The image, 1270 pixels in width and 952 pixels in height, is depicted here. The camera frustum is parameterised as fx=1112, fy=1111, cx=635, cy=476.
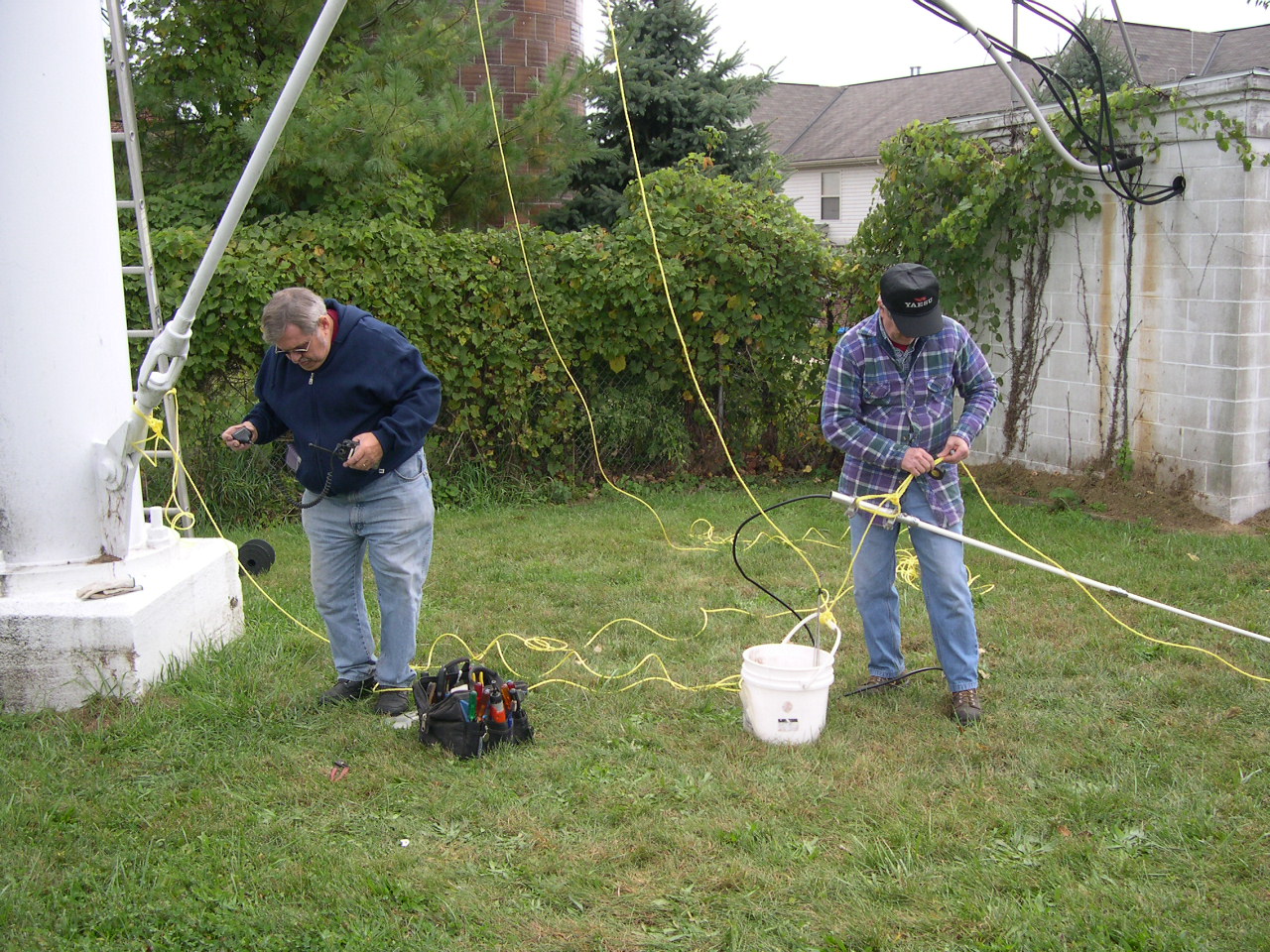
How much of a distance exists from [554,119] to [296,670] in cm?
604

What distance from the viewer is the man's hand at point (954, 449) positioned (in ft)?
13.6

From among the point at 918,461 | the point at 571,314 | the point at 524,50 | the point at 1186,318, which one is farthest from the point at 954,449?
the point at 524,50

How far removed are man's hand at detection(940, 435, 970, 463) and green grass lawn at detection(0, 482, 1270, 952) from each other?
1.03 m

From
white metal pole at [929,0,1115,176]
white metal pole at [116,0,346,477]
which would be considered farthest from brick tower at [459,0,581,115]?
white metal pole at [116,0,346,477]

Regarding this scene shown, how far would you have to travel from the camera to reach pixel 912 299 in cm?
Result: 406

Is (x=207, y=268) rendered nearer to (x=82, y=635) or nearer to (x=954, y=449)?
(x=82, y=635)

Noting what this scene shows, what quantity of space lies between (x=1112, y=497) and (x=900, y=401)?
13.2 feet

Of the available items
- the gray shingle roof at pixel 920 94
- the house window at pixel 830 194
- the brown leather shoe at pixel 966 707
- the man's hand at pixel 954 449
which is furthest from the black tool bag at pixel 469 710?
the house window at pixel 830 194

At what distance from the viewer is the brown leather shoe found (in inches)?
168

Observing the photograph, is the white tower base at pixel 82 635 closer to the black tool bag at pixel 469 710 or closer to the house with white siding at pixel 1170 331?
the black tool bag at pixel 469 710

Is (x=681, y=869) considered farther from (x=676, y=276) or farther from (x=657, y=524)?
(x=676, y=276)

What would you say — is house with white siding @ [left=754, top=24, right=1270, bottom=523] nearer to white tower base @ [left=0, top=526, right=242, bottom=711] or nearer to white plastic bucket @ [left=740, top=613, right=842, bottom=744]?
white plastic bucket @ [left=740, top=613, right=842, bottom=744]

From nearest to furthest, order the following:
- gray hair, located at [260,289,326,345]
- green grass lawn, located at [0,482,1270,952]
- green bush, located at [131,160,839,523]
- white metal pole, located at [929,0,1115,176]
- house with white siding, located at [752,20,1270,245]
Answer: green grass lawn, located at [0,482,1270,952]
gray hair, located at [260,289,326,345]
white metal pole, located at [929,0,1115,176]
green bush, located at [131,160,839,523]
house with white siding, located at [752,20,1270,245]

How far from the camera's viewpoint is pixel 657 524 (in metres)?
7.72
